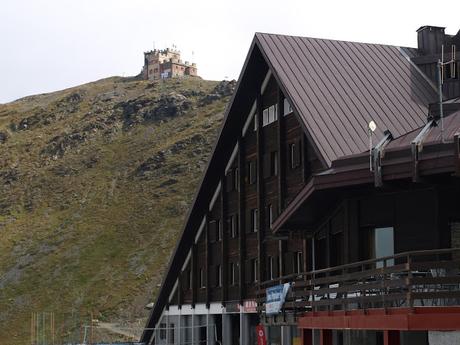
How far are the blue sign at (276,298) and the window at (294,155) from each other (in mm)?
12547

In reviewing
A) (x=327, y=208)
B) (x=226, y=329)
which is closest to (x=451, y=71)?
(x=327, y=208)

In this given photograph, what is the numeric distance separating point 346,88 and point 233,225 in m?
14.5

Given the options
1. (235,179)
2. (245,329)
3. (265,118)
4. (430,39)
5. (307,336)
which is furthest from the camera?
(235,179)

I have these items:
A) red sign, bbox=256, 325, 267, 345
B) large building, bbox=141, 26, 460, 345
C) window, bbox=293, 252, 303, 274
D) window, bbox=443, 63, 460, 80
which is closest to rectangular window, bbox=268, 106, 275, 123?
large building, bbox=141, 26, 460, 345

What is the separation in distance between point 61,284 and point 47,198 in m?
32.3

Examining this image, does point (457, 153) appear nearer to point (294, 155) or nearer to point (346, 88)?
point (346, 88)

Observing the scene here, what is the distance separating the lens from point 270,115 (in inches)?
1761

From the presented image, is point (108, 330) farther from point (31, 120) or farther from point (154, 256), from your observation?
point (31, 120)

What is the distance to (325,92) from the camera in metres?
38.1

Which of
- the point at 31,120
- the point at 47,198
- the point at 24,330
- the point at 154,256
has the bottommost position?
the point at 24,330

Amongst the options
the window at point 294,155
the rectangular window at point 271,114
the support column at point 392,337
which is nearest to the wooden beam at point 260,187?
the rectangular window at point 271,114

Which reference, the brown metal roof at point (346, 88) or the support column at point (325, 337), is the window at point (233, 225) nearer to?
the brown metal roof at point (346, 88)

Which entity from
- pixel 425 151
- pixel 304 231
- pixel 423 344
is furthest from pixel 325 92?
pixel 423 344

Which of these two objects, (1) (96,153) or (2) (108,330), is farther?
(1) (96,153)
